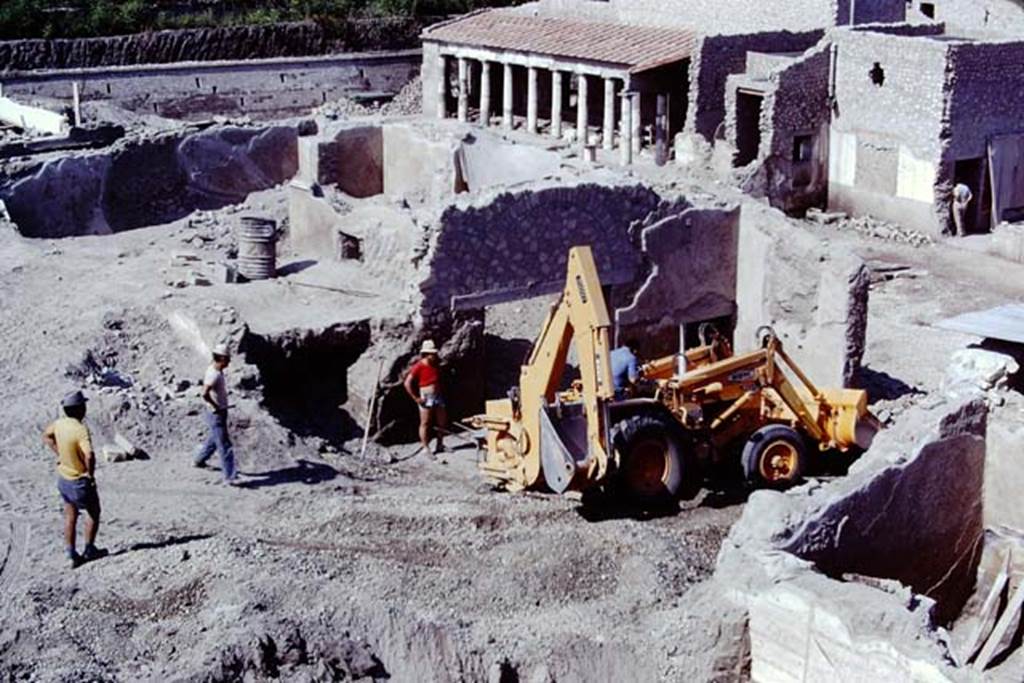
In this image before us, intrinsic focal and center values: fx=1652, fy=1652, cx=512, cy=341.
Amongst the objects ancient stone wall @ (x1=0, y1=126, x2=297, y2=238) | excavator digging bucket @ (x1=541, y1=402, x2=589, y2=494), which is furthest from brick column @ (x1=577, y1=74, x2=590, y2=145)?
excavator digging bucket @ (x1=541, y1=402, x2=589, y2=494)

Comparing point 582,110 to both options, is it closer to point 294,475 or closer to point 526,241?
point 526,241

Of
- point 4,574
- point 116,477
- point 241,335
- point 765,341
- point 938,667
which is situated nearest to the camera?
point 938,667

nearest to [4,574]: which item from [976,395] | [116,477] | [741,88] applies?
[116,477]

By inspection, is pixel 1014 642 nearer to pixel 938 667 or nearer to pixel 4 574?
pixel 938 667

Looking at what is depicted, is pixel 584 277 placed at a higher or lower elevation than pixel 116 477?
higher

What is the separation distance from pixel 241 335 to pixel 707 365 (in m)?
4.89

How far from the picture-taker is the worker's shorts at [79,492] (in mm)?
12086

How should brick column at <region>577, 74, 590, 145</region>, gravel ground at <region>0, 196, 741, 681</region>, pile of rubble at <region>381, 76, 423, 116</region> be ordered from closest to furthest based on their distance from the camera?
1. gravel ground at <region>0, 196, 741, 681</region>
2. brick column at <region>577, 74, 590, 145</region>
3. pile of rubble at <region>381, 76, 423, 116</region>

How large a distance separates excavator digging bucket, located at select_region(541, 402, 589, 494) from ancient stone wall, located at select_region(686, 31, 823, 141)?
52.0ft

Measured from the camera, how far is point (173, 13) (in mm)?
42438

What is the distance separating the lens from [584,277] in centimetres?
1439

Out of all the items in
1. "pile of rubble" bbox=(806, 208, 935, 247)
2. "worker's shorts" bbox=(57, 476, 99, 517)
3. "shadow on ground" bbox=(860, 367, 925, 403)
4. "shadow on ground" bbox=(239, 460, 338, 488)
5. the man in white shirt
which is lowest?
"pile of rubble" bbox=(806, 208, 935, 247)

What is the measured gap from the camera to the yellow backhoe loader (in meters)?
14.4

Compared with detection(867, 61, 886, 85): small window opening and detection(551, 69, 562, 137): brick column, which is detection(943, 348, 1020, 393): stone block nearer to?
detection(867, 61, 886, 85): small window opening
